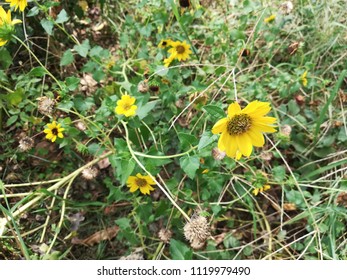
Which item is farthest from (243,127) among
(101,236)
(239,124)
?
(101,236)

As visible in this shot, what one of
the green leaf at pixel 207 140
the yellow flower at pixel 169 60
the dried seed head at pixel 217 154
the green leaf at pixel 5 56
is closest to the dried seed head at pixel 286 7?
the yellow flower at pixel 169 60

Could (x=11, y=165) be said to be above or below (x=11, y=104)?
below

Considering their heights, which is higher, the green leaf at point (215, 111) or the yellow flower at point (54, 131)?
the green leaf at point (215, 111)

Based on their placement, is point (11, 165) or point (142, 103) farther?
point (11, 165)

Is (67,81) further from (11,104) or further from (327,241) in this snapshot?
(327,241)

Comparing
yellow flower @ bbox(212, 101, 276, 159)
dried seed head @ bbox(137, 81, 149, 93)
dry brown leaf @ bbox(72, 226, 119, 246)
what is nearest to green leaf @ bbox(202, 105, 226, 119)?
yellow flower @ bbox(212, 101, 276, 159)

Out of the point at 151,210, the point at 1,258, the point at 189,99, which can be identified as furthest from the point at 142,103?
the point at 1,258

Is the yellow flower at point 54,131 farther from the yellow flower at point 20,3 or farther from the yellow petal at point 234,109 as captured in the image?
the yellow petal at point 234,109
